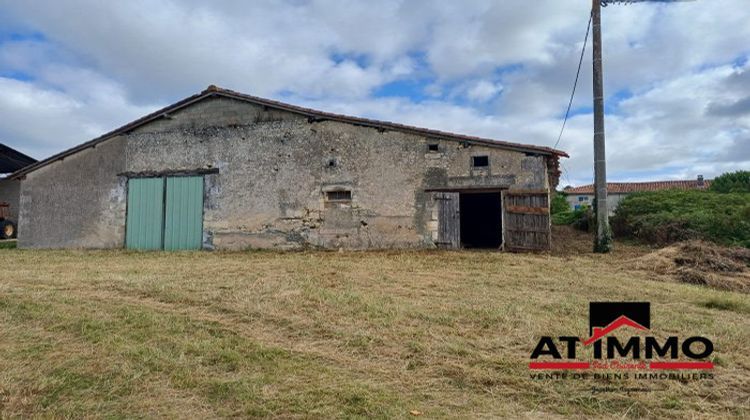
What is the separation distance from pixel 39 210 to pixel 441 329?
46.8ft

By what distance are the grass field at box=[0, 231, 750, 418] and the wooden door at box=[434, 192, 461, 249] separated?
3.49 metres

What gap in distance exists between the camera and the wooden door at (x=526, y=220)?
10.2m

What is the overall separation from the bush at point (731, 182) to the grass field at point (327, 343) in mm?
17944

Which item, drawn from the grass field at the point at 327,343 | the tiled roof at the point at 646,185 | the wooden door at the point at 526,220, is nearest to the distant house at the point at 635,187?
the tiled roof at the point at 646,185

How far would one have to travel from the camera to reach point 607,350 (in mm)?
3467

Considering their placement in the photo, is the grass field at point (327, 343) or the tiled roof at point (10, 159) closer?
the grass field at point (327, 343)

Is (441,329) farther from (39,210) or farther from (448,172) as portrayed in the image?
(39,210)

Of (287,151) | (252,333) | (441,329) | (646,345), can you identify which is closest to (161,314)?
(252,333)

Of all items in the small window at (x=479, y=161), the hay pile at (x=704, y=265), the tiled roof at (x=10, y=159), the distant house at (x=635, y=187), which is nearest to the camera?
the hay pile at (x=704, y=265)

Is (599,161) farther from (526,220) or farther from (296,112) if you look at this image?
(296,112)

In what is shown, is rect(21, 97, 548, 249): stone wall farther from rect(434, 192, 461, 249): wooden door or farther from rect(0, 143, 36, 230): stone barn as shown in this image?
rect(0, 143, 36, 230): stone barn

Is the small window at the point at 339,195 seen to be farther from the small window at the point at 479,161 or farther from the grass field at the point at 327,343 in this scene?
the grass field at the point at 327,343

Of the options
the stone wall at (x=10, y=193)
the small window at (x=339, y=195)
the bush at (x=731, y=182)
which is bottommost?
the small window at (x=339, y=195)

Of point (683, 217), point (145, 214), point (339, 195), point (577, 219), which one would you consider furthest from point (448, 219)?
point (145, 214)
